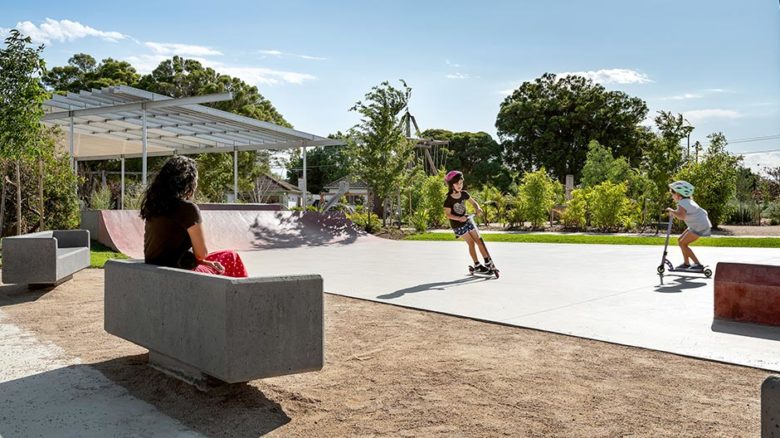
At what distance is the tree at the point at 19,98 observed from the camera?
34.9 ft

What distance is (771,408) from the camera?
1.99 meters

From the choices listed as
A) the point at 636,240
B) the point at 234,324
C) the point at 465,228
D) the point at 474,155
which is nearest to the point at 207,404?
the point at 234,324

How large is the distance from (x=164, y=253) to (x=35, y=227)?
1225 cm

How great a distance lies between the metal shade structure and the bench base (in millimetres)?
11452

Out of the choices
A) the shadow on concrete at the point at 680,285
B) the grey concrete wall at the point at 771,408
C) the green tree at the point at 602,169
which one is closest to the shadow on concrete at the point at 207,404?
the grey concrete wall at the point at 771,408

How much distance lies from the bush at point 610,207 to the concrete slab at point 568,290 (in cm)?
802

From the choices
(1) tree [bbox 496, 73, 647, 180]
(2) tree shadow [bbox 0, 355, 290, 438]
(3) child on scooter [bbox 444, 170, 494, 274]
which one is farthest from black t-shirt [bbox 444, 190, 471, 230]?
(1) tree [bbox 496, 73, 647, 180]

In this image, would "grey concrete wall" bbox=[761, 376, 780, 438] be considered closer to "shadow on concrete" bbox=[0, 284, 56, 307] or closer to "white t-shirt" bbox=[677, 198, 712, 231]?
"shadow on concrete" bbox=[0, 284, 56, 307]

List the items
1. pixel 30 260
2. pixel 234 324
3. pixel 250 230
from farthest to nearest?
pixel 250 230 < pixel 30 260 < pixel 234 324

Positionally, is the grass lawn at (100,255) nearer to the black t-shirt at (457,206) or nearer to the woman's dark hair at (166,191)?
the black t-shirt at (457,206)

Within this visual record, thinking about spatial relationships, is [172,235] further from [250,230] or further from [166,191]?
[250,230]

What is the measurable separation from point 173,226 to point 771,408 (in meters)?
3.70

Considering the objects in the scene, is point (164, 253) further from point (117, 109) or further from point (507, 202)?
point (507, 202)

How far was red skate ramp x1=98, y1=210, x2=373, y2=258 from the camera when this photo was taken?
14008 mm
